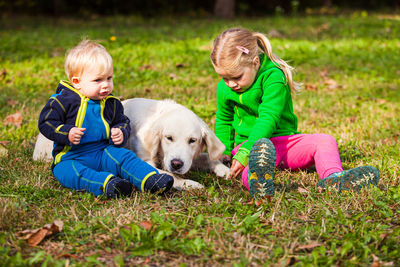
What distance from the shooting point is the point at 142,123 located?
Answer: 13.2 feet

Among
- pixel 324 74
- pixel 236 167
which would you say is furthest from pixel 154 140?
pixel 324 74

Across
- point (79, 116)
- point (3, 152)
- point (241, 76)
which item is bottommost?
point (3, 152)

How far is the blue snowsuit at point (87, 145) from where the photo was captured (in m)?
3.29

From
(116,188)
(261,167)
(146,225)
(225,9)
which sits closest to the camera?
(146,225)

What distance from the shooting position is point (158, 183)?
10.3 ft

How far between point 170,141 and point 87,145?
707 mm

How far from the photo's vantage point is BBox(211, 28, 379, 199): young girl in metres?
3.51

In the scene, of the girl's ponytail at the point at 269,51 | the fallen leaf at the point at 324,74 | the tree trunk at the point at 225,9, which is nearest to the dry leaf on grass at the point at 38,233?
the girl's ponytail at the point at 269,51

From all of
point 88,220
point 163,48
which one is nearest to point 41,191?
point 88,220

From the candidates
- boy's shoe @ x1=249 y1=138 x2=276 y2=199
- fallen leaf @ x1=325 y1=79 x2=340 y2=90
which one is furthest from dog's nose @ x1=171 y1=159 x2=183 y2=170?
fallen leaf @ x1=325 y1=79 x2=340 y2=90

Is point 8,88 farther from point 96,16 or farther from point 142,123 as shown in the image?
point 96,16

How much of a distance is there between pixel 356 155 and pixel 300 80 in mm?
3214

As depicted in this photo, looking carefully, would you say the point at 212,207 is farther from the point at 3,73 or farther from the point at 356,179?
the point at 3,73

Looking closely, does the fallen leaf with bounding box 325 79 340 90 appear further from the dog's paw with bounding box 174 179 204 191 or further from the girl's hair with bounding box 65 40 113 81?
the girl's hair with bounding box 65 40 113 81
